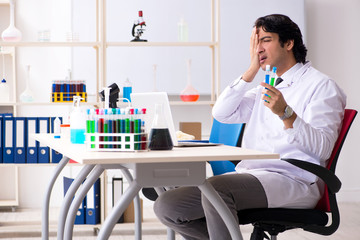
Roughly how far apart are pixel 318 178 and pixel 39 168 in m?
3.39

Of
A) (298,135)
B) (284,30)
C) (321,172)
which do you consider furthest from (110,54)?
(321,172)

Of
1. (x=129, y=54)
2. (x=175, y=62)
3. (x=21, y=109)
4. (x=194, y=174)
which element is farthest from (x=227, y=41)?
(x=194, y=174)

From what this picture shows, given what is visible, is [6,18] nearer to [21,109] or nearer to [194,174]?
[21,109]

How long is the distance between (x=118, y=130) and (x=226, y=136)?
1.23 m

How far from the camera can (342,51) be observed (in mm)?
5363

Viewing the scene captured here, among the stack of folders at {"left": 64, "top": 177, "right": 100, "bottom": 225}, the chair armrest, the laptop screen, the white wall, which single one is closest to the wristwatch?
the chair armrest

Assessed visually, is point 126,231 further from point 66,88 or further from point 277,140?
point 277,140

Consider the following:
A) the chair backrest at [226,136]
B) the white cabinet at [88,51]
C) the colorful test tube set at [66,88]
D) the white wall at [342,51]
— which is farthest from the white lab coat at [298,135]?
the white wall at [342,51]

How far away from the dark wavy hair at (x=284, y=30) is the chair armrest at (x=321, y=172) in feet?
2.06

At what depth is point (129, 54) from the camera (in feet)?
16.1

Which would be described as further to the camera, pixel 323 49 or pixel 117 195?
pixel 323 49

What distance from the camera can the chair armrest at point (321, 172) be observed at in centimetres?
202

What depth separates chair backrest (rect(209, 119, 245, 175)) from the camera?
9.11 feet

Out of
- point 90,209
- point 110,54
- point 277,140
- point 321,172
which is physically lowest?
point 90,209
